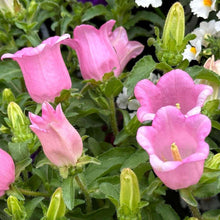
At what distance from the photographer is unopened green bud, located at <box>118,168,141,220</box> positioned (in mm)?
786

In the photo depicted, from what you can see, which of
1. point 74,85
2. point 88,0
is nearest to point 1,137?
point 74,85

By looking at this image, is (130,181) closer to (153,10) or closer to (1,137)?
(1,137)

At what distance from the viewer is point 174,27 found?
938 millimetres

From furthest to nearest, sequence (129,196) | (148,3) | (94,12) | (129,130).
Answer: (94,12)
(148,3)
(129,130)
(129,196)

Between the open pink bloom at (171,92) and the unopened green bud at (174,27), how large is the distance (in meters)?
0.10

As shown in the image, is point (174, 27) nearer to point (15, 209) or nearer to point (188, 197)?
point (188, 197)

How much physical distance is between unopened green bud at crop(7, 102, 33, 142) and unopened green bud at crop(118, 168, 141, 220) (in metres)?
0.26

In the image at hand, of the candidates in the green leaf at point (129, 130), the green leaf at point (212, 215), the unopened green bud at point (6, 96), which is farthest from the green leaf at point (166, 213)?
the unopened green bud at point (6, 96)

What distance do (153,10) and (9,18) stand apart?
A: 18.3 inches

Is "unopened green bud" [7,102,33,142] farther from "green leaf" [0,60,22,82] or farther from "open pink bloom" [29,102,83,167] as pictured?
"green leaf" [0,60,22,82]

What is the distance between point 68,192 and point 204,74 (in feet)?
1.12

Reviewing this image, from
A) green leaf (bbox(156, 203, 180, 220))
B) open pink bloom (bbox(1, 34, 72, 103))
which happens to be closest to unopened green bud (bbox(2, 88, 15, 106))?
open pink bloom (bbox(1, 34, 72, 103))

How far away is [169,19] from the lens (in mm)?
937

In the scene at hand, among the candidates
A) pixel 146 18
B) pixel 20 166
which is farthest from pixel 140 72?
pixel 146 18
